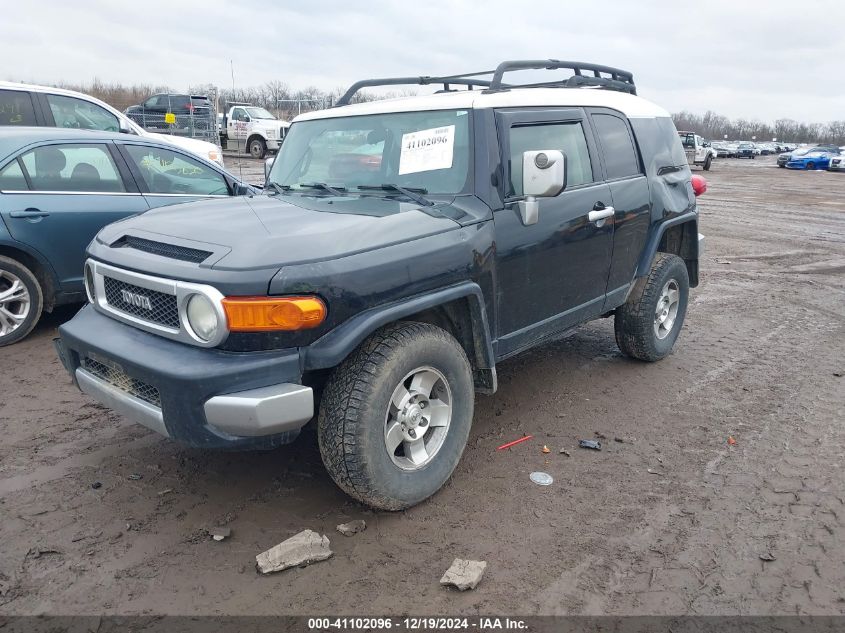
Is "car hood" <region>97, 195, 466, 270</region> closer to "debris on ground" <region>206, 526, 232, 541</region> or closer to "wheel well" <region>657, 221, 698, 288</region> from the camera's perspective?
"debris on ground" <region>206, 526, 232, 541</region>

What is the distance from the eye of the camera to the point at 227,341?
2.74 metres

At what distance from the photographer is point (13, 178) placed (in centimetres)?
531

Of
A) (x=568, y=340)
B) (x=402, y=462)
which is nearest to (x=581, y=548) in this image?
(x=402, y=462)

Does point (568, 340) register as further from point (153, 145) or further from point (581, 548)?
point (153, 145)

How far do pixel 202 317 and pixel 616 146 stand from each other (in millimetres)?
3214

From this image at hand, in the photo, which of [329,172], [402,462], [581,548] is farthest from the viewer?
[329,172]

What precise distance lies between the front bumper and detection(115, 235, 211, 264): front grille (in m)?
0.38

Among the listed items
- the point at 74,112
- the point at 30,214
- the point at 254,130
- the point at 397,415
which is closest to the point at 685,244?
the point at 397,415

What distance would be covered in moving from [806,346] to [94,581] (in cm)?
585

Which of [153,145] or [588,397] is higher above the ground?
[153,145]

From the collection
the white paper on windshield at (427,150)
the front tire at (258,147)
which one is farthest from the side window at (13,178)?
the front tire at (258,147)

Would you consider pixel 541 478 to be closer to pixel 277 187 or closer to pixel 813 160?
pixel 277 187

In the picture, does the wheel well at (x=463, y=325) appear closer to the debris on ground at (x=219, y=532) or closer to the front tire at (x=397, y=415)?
the front tire at (x=397, y=415)

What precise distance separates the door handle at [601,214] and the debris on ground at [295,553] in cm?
254
